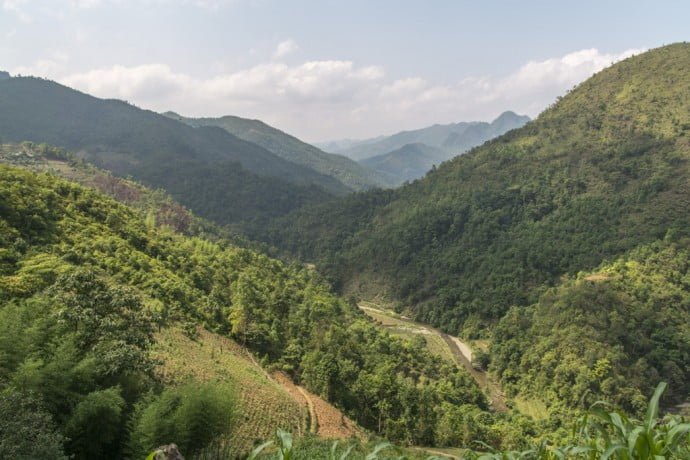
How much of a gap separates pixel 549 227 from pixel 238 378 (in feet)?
286

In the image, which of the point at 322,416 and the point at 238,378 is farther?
the point at 322,416

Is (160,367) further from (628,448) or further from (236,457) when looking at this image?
(628,448)

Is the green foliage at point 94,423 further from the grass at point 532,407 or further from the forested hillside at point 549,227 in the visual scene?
the forested hillside at point 549,227

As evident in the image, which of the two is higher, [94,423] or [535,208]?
[535,208]

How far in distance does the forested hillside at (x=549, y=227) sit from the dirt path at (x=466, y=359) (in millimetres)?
2576

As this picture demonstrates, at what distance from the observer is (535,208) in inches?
4405

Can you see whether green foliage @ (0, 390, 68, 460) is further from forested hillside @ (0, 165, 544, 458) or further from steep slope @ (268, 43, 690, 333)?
steep slope @ (268, 43, 690, 333)

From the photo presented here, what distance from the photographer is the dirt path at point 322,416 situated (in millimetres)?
37822

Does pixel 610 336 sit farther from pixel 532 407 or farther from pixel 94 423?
pixel 94 423

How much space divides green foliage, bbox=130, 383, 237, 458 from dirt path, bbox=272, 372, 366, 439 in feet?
44.3

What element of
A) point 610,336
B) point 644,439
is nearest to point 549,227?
point 610,336

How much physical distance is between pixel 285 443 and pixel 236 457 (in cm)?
2473

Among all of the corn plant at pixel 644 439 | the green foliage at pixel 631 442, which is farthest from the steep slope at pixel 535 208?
the corn plant at pixel 644 439

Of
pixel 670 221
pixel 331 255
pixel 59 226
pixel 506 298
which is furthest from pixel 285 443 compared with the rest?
pixel 331 255
